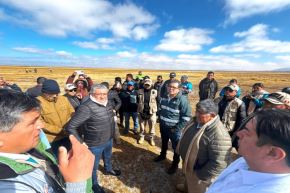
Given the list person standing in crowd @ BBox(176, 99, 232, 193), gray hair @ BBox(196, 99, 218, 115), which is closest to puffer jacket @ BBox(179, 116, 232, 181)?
person standing in crowd @ BBox(176, 99, 232, 193)

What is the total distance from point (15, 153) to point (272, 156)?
171 cm

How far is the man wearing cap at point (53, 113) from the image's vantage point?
346cm

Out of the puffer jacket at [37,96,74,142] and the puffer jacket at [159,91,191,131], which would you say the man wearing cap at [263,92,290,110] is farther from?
the puffer jacket at [37,96,74,142]

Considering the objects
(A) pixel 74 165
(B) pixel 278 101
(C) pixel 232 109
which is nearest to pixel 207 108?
(B) pixel 278 101

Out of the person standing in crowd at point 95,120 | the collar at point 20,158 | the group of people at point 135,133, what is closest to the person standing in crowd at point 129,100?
the group of people at point 135,133

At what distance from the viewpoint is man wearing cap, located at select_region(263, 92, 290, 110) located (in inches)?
131

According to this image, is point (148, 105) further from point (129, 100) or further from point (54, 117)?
point (54, 117)

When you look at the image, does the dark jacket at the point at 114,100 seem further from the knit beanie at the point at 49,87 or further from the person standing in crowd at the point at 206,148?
the person standing in crowd at the point at 206,148

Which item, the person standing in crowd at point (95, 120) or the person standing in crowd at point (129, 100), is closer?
the person standing in crowd at point (95, 120)

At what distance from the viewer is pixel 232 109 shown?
4699 millimetres

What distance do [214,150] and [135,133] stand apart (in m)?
4.38

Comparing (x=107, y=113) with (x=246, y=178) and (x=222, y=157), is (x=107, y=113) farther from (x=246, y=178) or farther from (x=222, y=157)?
(x=246, y=178)

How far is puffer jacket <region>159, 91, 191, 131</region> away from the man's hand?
355cm

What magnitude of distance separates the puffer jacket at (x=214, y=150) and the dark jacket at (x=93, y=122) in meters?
1.81
